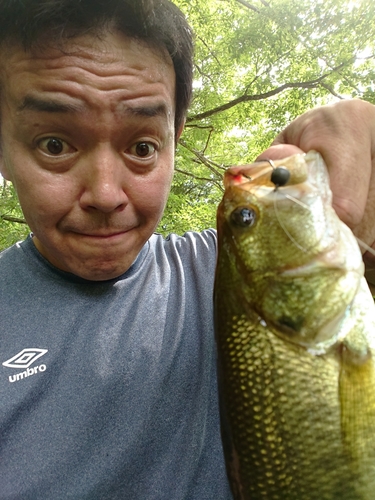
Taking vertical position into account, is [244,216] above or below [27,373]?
above

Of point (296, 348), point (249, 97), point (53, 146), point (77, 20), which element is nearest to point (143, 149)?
point (53, 146)

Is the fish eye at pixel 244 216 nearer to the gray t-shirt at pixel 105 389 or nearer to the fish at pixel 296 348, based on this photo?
the fish at pixel 296 348

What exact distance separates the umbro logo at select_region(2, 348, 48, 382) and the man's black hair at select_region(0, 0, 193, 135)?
126 cm

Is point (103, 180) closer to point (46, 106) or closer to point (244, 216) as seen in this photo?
point (46, 106)

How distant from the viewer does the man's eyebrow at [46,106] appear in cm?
145

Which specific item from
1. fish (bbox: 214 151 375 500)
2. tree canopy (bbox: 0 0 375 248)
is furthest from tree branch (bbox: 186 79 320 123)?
fish (bbox: 214 151 375 500)

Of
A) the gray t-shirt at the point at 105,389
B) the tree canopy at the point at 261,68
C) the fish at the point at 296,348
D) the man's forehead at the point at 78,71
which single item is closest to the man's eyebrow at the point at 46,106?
the man's forehead at the point at 78,71

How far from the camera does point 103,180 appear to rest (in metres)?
1.51

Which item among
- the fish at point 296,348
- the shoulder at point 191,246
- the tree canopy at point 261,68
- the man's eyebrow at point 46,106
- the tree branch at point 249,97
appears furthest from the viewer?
the tree branch at point 249,97

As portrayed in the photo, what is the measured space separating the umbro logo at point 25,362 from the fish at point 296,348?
2.79 ft

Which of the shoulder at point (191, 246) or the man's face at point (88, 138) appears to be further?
the shoulder at point (191, 246)

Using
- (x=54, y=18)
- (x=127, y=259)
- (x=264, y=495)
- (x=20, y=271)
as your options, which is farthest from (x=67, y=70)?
(x=264, y=495)

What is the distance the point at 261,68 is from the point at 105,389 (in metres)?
7.69

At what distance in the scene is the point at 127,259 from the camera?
5.93 feet
